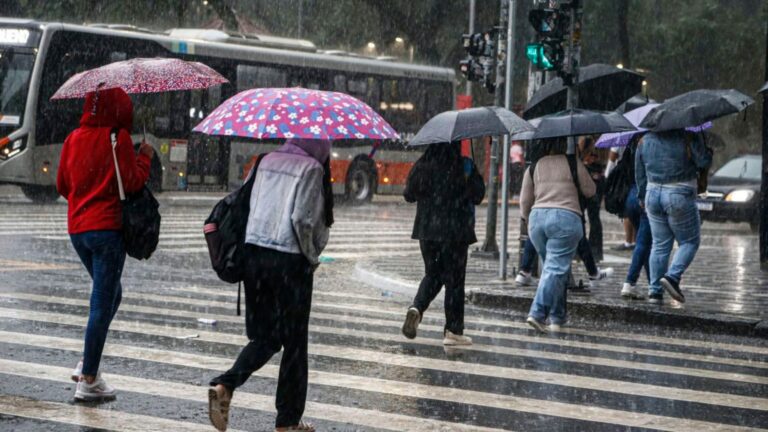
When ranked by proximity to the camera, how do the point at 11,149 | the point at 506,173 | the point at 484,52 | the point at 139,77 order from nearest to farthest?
the point at 139,77 → the point at 506,173 → the point at 484,52 → the point at 11,149

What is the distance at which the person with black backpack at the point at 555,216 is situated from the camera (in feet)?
34.0

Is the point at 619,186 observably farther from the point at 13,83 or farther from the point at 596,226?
the point at 13,83

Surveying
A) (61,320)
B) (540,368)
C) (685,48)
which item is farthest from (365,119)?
(685,48)

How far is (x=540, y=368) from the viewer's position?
877cm

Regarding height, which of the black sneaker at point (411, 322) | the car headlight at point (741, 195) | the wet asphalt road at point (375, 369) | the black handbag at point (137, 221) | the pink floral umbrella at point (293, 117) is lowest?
the wet asphalt road at point (375, 369)

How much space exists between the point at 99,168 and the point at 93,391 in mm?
1210

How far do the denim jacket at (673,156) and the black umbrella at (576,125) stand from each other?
2.12 ft

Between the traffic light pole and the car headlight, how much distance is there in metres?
10.1

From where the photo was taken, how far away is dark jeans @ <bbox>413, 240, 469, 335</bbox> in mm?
9547

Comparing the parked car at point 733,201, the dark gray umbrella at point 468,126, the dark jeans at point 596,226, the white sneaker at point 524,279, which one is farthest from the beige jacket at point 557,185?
the parked car at point 733,201

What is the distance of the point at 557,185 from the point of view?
10344 millimetres

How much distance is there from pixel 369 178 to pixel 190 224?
400 inches

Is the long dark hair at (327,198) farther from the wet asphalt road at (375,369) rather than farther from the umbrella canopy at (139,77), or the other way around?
the umbrella canopy at (139,77)

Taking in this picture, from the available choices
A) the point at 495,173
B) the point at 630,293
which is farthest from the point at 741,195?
the point at 630,293
